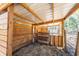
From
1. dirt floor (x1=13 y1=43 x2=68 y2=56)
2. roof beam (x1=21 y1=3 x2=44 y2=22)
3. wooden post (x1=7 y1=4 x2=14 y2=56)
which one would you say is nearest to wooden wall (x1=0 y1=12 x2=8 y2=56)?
wooden post (x1=7 y1=4 x2=14 y2=56)

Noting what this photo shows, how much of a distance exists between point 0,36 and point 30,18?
1.76 ft

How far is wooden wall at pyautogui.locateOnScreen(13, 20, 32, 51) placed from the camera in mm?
1565

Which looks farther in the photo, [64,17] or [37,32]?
[37,32]

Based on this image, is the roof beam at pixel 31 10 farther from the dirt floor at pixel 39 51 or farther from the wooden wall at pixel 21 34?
the dirt floor at pixel 39 51

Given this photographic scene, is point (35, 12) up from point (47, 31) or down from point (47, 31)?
up

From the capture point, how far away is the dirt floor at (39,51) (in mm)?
1576

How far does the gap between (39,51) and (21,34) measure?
1.26ft

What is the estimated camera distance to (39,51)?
162cm

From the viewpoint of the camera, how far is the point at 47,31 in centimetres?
163

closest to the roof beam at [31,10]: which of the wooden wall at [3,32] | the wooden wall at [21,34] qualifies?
the wooden wall at [21,34]

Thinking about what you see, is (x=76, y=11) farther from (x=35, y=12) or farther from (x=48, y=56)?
(x=48, y=56)

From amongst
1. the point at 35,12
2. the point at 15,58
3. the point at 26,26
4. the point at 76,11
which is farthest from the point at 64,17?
the point at 15,58

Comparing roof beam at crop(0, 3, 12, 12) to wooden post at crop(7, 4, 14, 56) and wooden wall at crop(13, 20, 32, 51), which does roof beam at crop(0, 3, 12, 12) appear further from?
wooden wall at crop(13, 20, 32, 51)

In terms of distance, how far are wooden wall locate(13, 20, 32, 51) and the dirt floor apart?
9cm
